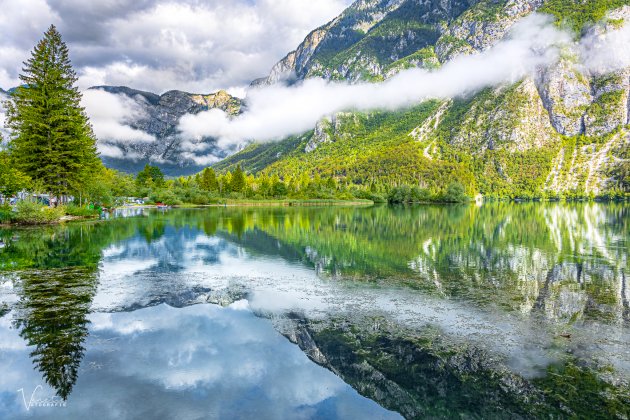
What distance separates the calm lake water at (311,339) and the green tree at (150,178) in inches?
4608

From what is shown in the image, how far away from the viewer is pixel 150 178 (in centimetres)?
13850

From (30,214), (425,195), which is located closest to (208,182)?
(425,195)

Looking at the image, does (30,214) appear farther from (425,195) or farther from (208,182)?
(425,195)

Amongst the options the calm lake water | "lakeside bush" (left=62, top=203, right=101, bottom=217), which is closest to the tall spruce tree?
"lakeside bush" (left=62, top=203, right=101, bottom=217)

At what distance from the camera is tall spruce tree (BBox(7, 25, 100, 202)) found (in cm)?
4953

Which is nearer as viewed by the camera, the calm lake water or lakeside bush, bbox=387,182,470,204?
the calm lake water

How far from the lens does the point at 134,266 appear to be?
2197 centimetres

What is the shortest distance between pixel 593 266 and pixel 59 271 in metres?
26.8

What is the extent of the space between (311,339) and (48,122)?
5125cm

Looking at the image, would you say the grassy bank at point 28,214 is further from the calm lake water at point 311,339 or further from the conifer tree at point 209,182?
the conifer tree at point 209,182

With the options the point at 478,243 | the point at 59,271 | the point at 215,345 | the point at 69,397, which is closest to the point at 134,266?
the point at 59,271

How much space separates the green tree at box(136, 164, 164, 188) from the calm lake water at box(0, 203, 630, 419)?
117 m

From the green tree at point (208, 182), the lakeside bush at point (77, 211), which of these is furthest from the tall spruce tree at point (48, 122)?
the green tree at point (208, 182)

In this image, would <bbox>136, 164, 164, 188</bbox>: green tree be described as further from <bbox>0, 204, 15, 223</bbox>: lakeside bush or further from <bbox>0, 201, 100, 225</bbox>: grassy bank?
<bbox>0, 204, 15, 223</bbox>: lakeside bush
